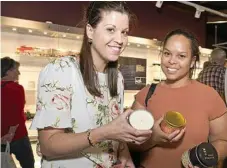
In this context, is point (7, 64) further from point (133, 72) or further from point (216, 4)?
point (216, 4)

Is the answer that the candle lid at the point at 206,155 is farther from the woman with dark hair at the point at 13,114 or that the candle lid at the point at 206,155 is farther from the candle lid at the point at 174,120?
the woman with dark hair at the point at 13,114

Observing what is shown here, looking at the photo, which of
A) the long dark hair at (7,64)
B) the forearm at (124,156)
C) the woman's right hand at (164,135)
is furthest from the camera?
the long dark hair at (7,64)

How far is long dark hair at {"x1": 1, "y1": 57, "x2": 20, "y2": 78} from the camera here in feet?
11.5

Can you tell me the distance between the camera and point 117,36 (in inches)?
50.7

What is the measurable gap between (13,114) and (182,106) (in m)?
2.34

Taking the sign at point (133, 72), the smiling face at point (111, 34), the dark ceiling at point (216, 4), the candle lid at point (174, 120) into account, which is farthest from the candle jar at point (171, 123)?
the dark ceiling at point (216, 4)

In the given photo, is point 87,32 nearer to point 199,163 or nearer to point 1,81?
point 199,163

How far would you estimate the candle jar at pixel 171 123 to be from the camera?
1.40 meters

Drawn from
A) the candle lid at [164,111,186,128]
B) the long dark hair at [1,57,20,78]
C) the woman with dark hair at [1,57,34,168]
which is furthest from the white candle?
the long dark hair at [1,57,20,78]

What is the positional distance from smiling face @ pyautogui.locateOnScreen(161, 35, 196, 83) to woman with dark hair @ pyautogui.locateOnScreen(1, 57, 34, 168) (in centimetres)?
218

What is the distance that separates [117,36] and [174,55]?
56 centimetres

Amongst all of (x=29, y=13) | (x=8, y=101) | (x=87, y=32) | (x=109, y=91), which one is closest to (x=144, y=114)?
(x=109, y=91)

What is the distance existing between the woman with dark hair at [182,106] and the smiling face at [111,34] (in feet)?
1.70

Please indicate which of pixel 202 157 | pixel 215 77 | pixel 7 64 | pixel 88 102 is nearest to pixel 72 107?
pixel 88 102
